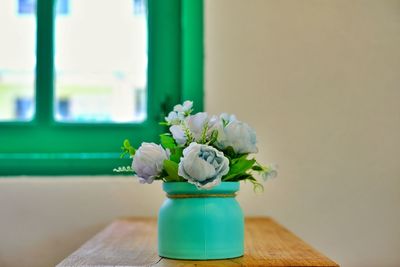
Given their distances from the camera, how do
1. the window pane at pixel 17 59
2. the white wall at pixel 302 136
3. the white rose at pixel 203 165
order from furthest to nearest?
the window pane at pixel 17 59
the white wall at pixel 302 136
the white rose at pixel 203 165

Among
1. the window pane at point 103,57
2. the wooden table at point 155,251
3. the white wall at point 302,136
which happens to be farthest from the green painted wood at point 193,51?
the wooden table at point 155,251

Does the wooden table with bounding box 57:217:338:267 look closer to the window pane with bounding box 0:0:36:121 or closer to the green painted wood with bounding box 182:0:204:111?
the green painted wood with bounding box 182:0:204:111

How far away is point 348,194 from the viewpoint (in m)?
2.09

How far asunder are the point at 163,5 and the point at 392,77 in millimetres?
790

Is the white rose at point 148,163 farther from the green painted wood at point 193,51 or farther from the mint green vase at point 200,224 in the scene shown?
the green painted wood at point 193,51

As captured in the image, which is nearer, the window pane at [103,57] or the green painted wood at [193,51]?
the green painted wood at [193,51]

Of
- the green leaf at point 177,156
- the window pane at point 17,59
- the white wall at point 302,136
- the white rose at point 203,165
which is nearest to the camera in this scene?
the white rose at point 203,165

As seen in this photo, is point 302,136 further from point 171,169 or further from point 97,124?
point 171,169

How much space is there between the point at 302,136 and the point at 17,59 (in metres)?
1.00

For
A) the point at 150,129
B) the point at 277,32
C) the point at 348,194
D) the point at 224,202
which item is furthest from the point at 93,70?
the point at 224,202

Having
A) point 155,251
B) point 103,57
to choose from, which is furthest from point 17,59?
point 155,251

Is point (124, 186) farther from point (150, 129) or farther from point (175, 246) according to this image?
point (175, 246)

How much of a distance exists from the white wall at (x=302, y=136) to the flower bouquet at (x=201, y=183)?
79 centimetres

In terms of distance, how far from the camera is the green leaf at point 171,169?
1.26 meters
